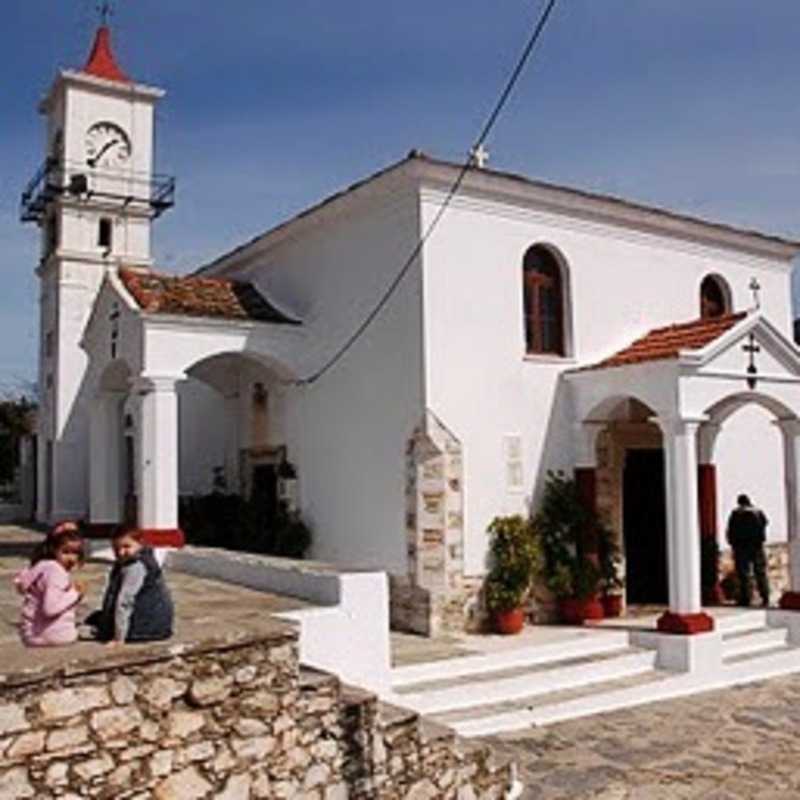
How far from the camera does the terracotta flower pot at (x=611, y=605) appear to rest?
13.0m

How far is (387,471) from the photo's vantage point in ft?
40.8

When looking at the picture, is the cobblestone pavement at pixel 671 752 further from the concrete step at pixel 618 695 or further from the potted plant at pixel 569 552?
the potted plant at pixel 569 552

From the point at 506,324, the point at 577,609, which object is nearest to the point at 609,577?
the point at 577,609

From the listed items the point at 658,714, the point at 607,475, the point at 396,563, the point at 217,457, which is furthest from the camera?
the point at 217,457

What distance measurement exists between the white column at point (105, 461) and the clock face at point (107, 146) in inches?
376

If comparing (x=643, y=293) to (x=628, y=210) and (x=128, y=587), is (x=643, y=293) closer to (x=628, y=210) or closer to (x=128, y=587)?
(x=628, y=210)

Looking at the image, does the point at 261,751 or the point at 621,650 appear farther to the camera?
the point at 621,650

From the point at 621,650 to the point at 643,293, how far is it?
5.57m

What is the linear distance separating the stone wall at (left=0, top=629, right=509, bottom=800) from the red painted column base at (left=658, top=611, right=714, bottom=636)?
500 centimetres

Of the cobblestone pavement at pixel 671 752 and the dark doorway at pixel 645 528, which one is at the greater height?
the dark doorway at pixel 645 528

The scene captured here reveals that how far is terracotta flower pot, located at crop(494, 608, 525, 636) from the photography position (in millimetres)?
11703

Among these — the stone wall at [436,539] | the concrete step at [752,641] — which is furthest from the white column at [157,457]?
the concrete step at [752,641]

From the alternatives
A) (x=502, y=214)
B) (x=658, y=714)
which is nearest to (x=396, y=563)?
(x=658, y=714)

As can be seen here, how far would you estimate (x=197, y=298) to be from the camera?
44.0ft
